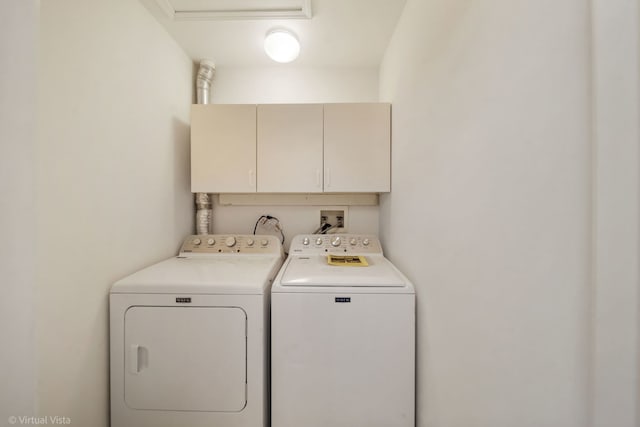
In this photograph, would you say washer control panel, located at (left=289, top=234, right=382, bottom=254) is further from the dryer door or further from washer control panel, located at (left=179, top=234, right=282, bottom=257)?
the dryer door

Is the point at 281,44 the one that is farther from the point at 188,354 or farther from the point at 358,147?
the point at 188,354

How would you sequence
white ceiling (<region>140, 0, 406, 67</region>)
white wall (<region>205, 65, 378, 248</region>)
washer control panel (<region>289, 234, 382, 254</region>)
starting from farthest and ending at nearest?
white wall (<region>205, 65, 378, 248</region>), washer control panel (<region>289, 234, 382, 254</region>), white ceiling (<region>140, 0, 406, 67</region>)

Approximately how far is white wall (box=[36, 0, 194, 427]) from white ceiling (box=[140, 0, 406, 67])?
0.76ft

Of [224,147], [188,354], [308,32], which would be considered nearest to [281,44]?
[308,32]

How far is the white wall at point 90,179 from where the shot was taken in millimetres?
857

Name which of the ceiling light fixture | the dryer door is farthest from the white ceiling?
the dryer door

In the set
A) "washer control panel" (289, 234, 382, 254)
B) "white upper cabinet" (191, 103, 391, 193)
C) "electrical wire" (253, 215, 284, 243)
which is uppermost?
"white upper cabinet" (191, 103, 391, 193)

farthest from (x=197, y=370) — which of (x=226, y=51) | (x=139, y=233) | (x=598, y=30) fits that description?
(x=226, y=51)

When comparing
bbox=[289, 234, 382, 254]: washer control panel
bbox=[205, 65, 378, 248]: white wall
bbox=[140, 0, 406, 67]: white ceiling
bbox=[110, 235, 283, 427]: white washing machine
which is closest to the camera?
bbox=[110, 235, 283, 427]: white washing machine

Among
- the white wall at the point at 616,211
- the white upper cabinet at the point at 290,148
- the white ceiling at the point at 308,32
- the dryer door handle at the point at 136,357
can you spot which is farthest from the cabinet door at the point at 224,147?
the white wall at the point at 616,211

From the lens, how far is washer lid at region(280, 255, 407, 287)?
1.13 m

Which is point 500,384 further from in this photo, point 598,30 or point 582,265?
point 598,30

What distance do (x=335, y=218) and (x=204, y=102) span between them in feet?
4.77

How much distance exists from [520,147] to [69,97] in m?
1.59
